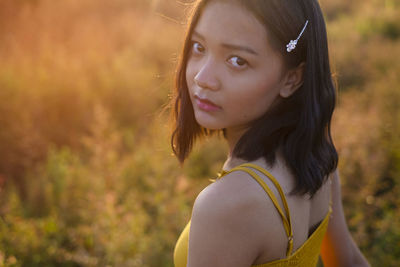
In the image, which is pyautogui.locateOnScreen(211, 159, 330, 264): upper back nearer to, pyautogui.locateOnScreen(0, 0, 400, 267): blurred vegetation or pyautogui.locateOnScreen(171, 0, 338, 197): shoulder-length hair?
pyautogui.locateOnScreen(171, 0, 338, 197): shoulder-length hair

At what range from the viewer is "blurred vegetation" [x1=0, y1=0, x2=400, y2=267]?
115 inches

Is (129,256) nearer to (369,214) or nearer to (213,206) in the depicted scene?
(213,206)

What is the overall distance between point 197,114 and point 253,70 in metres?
0.25

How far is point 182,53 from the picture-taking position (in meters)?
1.38

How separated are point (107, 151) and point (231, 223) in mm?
2861

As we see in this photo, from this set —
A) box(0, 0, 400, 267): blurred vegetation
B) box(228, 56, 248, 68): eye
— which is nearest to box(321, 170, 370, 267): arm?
box(228, 56, 248, 68): eye

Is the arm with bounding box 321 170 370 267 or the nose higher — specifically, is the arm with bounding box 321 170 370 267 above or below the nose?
below

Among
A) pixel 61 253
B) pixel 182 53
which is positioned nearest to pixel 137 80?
pixel 61 253

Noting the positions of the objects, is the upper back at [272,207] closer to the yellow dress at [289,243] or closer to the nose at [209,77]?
the yellow dress at [289,243]

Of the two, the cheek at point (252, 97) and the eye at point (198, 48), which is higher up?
the eye at point (198, 48)

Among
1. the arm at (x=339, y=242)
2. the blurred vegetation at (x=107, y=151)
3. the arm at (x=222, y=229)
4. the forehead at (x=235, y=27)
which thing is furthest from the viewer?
the blurred vegetation at (x=107, y=151)

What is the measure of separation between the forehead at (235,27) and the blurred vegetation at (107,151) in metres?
0.45

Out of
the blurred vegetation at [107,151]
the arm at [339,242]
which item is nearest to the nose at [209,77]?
the blurred vegetation at [107,151]

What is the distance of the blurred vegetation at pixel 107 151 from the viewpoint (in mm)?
2922
